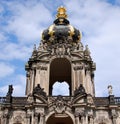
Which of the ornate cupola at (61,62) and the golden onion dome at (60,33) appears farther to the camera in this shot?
the golden onion dome at (60,33)

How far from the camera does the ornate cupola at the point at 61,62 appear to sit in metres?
34.1

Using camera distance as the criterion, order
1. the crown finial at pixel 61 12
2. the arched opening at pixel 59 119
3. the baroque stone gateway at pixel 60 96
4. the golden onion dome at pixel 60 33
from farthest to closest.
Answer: the crown finial at pixel 61 12 < the golden onion dome at pixel 60 33 < the arched opening at pixel 59 119 < the baroque stone gateway at pixel 60 96

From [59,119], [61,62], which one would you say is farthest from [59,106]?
[61,62]

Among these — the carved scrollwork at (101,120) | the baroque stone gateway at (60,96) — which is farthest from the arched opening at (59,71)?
the carved scrollwork at (101,120)

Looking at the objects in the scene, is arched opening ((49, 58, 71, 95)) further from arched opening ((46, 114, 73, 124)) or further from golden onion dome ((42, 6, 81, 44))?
arched opening ((46, 114, 73, 124))

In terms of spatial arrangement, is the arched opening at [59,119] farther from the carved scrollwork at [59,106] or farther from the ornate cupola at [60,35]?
the ornate cupola at [60,35]

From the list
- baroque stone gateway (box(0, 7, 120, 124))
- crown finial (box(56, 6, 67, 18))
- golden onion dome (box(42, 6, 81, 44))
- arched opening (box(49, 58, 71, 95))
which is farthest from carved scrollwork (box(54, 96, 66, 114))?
crown finial (box(56, 6, 67, 18))

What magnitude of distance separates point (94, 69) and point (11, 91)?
11114mm

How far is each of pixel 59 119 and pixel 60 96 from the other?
332 centimetres

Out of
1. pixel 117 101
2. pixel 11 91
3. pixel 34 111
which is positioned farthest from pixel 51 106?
pixel 117 101

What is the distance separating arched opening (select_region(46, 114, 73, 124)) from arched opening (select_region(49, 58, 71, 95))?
16.7 feet

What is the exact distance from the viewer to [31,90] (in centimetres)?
3375

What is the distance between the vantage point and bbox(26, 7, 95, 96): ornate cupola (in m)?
34.1

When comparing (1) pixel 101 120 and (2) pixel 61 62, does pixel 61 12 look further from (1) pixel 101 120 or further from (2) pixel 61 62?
(1) pixel 101 120
